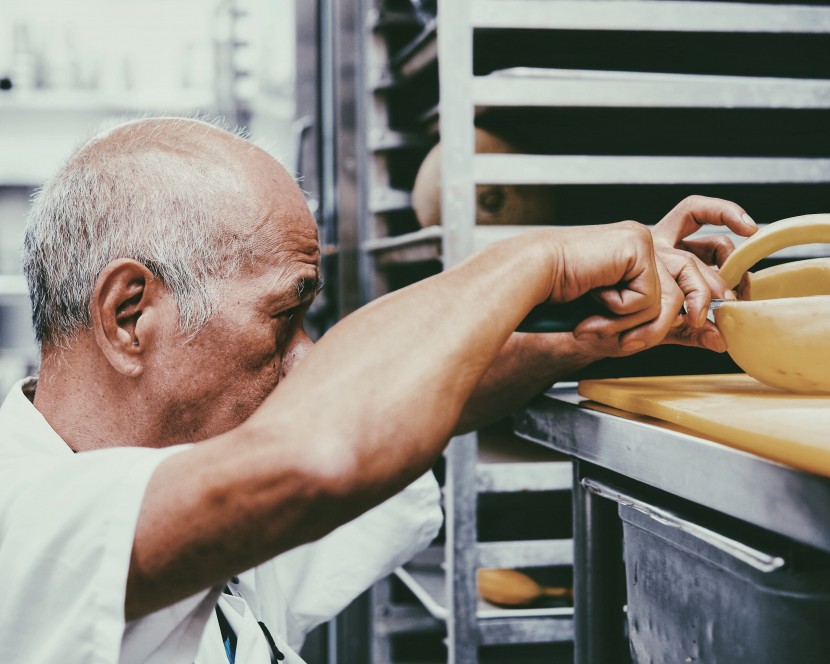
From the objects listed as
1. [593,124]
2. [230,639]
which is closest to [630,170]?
[593,124]

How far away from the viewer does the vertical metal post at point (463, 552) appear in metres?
1.72

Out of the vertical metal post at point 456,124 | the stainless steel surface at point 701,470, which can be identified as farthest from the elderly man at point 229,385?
the vertical metal post at point 456,124

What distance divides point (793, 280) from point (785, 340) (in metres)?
0.29

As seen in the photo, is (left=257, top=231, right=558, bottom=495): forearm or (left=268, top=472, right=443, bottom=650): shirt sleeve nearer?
(left=257, top=231, right=558, bottom=495): forearm

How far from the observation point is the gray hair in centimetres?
106

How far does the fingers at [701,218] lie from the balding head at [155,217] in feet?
1.97

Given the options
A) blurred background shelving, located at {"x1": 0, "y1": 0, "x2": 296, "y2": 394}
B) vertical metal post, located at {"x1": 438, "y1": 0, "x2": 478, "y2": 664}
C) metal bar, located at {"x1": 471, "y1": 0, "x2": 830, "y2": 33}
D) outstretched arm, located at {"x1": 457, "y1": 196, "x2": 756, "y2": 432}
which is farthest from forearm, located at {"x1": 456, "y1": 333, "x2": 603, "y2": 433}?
blurred background shelving, located at {"x1": 0, "y1": 0, "x2": 296, "y2": 394}

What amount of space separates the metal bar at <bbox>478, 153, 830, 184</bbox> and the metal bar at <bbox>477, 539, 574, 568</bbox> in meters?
0.75

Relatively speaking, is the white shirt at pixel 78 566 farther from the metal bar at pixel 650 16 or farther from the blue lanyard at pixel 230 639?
the metal bar at pixel 650 16

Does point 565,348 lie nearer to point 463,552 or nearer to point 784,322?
point 784,322

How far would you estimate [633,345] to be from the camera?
1.02 meters

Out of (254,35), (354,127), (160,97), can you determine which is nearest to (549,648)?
(354,127)

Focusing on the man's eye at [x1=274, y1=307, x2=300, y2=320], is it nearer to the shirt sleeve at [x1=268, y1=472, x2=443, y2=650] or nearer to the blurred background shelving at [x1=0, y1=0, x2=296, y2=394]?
the shirt sleeve at [x1=268, y1=472, x2=443, y2=650]

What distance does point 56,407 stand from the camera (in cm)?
111
